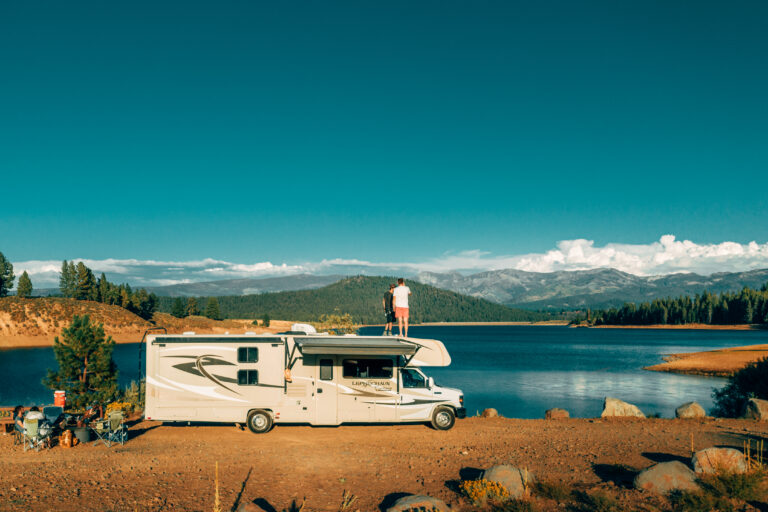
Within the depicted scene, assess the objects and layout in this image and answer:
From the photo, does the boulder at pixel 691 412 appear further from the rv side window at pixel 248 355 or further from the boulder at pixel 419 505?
the rv side window at pixel 248 355

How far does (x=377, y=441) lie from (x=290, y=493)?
16.7ft

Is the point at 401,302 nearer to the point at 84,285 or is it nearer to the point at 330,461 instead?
the point at 330,461

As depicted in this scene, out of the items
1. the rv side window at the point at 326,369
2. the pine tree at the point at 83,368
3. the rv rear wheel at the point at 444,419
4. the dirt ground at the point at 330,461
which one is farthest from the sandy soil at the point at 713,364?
the pine tree at the point at 83,368

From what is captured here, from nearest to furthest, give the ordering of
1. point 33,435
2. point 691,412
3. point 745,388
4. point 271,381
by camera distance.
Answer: point 33,435
point 271,381
point 691,412
point 745,388

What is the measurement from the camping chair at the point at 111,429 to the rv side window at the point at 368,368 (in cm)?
676

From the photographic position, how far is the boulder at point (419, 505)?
30.6ft

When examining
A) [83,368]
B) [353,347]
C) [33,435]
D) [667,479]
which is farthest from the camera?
[83,368]

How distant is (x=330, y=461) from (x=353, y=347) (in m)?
4.00

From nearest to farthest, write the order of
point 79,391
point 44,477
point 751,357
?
1. point 44,477
2. point 79,391
3. point 751,357

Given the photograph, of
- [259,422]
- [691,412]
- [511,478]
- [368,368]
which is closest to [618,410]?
[691,412]

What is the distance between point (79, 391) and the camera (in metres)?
23.3

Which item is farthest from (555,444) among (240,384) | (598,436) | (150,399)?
(150,399)

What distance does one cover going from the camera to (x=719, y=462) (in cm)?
1097

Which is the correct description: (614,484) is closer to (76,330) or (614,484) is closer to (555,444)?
(555,444)
